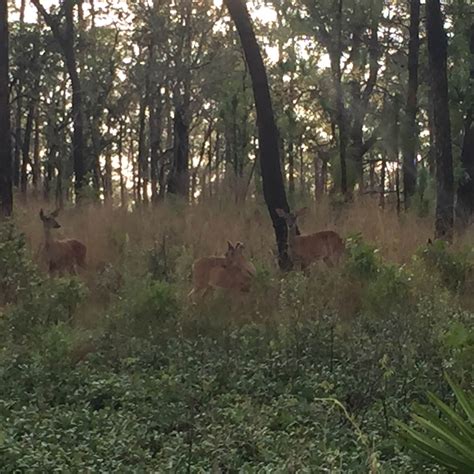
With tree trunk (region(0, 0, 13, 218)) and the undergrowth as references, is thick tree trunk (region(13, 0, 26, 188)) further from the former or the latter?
the undergrowth

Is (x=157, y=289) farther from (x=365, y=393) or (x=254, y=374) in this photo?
(x=365, y=393)

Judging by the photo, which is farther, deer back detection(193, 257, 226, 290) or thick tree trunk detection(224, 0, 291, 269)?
thick tree trunk detection(224, 0, 291, 269)

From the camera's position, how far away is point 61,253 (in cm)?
1091

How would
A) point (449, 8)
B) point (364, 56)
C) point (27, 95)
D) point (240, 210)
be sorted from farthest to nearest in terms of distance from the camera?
point (27, 95) < point (364, 56) < point (449, 8) < point (240, 210)

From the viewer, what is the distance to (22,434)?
5051mm

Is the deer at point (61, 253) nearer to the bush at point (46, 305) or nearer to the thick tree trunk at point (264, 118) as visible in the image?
the bush at point (46, 305)

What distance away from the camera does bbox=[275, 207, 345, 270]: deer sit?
10853mm

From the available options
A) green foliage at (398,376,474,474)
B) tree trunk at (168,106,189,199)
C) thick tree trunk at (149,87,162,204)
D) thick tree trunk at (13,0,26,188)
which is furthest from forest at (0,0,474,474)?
thick tree trunk at (13,0,26,188)

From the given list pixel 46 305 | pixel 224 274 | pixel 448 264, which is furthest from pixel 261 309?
pixel 448 264

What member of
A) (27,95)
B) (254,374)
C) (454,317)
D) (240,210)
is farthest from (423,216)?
(27,95)

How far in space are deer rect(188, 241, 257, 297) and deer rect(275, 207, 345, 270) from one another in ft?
5.39

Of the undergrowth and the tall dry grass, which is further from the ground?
the tall dry grass

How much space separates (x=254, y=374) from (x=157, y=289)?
1.82 metres

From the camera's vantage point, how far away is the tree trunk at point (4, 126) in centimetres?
1365
